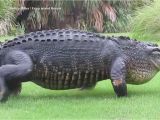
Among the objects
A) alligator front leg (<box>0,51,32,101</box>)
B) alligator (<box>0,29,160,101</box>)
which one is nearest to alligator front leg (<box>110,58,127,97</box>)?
alligator (<box>0,29,160,101</box>)

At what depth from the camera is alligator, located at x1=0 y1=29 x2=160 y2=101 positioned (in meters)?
6.86

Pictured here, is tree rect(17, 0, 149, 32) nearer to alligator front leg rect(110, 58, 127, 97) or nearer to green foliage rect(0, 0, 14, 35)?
green foliage rect(0, 0, 14, 35)

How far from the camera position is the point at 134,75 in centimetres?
719

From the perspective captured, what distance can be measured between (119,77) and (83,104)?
670mm

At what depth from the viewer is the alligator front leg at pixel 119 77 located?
271 inches

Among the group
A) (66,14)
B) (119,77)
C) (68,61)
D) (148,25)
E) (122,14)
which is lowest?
(122,14)

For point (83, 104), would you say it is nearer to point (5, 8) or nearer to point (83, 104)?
point (83, 104)

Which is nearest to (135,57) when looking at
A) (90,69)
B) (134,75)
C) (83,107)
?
(134,75)

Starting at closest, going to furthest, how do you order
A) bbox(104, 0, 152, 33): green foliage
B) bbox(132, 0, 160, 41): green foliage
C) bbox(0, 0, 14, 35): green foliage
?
bbox(132, 0, 160, 41): green foliage → bbox(0, 0, 14, 35): green foliage → bbox(104, 0, 152, 33): green foliage

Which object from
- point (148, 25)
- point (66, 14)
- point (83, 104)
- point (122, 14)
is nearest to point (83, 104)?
point (83, 104)

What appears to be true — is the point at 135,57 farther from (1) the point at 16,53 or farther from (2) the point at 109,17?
(2) the point at 109,17

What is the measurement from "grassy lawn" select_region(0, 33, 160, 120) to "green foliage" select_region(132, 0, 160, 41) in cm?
584

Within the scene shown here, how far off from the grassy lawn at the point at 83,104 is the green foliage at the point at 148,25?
5.84 metres

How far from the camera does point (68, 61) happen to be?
6965 mm
